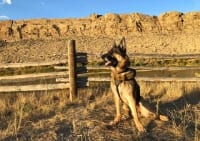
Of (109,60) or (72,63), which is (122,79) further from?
(72,63)

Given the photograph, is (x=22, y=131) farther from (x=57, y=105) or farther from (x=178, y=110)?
(x=178, y=110)

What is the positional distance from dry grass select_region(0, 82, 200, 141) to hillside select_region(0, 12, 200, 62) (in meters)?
31.3

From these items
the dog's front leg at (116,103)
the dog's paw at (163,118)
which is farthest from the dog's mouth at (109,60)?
the dog's paw at (163,118)

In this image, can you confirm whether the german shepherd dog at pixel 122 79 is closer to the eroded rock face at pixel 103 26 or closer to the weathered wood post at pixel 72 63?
the weathered wood post at pixel 72 63

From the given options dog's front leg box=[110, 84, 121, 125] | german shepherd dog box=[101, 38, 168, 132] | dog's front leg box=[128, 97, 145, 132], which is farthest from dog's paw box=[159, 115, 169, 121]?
dog's front leg box=[110, 84, 121, 125]

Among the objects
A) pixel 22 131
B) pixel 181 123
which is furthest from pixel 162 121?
pixel 22 131

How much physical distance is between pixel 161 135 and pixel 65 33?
150 feet

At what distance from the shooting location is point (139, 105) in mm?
8172

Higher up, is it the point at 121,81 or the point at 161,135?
the point at 121,81

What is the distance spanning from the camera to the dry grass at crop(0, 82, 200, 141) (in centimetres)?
741

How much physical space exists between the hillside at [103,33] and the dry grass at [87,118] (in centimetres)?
3126

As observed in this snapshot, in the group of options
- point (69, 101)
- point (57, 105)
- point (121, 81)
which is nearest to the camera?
point (121, 81)

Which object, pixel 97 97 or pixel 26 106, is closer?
pixel 26 106

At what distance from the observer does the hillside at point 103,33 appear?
44.3m
